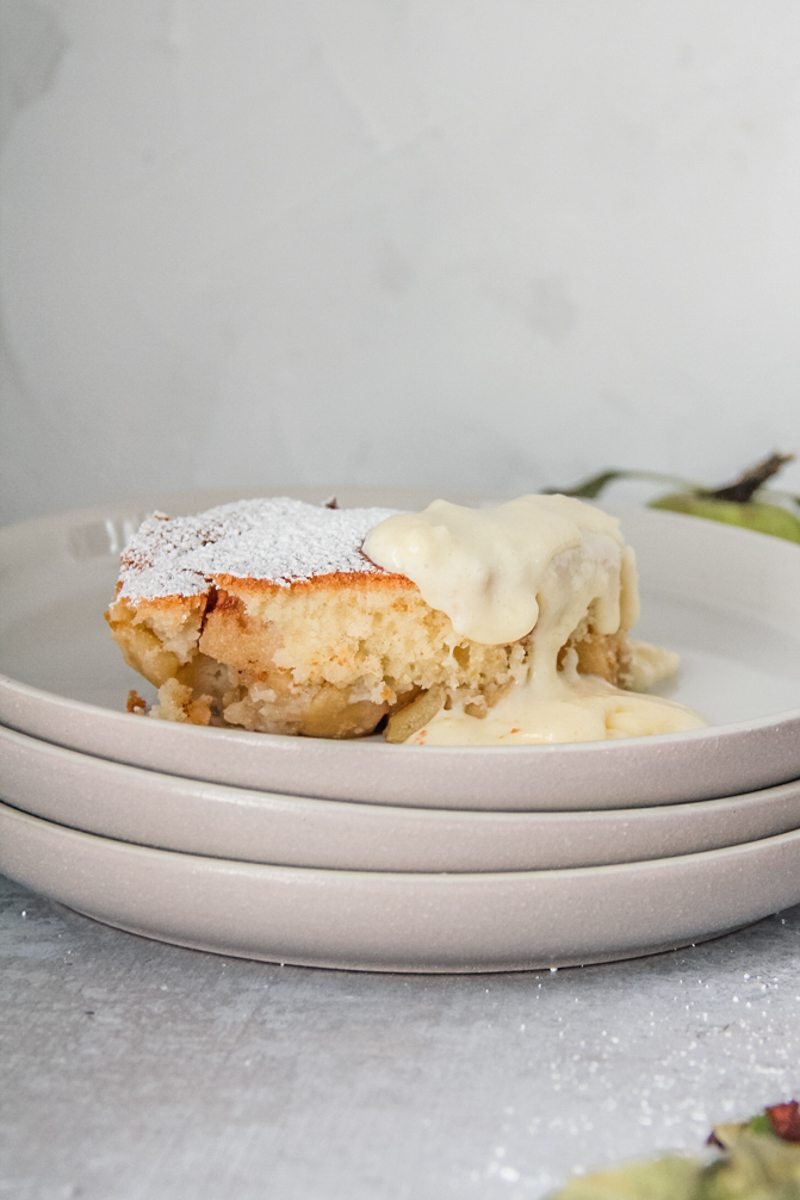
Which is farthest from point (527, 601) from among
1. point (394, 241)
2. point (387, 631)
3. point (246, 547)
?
point (394, 241)

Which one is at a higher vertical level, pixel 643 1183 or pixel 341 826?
pixel 341 826

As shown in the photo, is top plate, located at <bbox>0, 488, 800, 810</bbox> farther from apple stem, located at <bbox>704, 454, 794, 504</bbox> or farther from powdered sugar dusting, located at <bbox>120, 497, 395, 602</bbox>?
apple stem, located at <bbox>704, 454, 794, 504</bbox>

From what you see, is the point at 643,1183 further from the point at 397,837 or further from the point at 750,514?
the point at 750,514

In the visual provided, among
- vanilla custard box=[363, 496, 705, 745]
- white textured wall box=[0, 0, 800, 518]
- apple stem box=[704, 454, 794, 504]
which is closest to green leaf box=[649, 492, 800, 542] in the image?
apple stem box=[704, 454, 794, 504]

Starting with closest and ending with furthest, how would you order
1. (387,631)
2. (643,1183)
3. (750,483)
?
(643,1183)
(387,631)
(750,483)

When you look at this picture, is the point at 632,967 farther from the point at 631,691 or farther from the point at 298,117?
the point at 298,117
